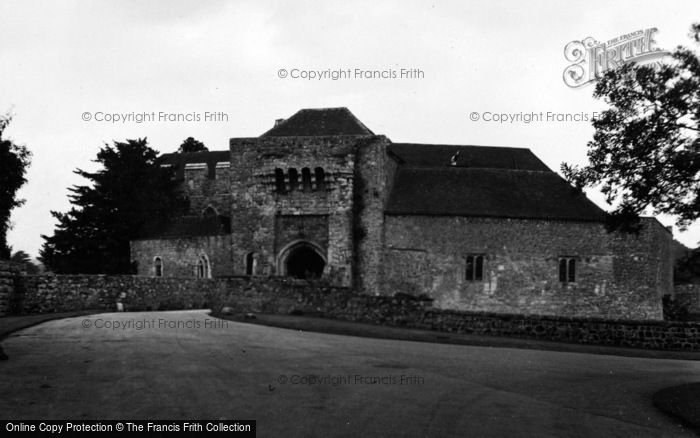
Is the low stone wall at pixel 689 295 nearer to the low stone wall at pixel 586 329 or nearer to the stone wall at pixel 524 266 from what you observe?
the stone wall at pixel 524 266

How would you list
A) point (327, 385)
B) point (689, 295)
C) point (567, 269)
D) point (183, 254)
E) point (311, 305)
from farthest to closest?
1. point (689, 295)
2. point (183, 254)
3. point (567, 269)
4. point (311, 305)
5. point (327, 385)

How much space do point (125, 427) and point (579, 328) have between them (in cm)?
1926

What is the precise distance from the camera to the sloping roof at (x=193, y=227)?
46781 millimetres

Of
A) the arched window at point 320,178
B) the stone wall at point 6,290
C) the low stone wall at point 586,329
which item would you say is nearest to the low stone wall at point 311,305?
the low stone wall at point 586,329

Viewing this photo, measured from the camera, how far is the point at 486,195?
4588cm

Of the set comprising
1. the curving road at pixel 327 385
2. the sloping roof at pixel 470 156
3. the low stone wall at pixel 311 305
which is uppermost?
the sloping roof at pixel 470 156

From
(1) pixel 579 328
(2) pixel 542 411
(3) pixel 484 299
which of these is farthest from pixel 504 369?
(3) pixel 484 299

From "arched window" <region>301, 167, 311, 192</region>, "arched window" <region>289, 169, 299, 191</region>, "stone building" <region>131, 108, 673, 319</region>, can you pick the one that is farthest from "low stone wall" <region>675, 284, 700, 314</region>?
"arched window" <region>289, 169, 299, 191</region>

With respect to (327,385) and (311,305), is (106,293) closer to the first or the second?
(311,305)

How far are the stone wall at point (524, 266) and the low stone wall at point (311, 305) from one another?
10.6m

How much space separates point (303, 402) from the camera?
11.6 m

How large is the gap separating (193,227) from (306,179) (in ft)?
30.1

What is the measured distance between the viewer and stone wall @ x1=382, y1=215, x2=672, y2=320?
4278 centimetres

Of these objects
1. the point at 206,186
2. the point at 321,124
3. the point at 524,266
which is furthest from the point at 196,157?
the point at 524,266
